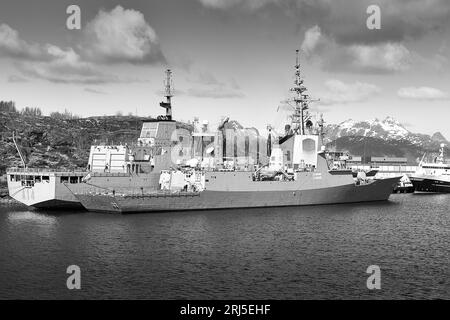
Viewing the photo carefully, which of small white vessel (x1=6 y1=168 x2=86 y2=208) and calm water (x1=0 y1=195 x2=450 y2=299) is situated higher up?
small white vessel (x1=6 y1=168 x2=86 y2=208)

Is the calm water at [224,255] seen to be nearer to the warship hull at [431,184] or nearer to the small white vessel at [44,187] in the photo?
the small white vessel at [44,187]

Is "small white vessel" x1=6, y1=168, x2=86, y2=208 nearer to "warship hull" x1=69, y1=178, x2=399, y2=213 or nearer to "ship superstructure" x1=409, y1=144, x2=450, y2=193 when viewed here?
"warship hull" x1=69, y1=178, x2=399, y2=213

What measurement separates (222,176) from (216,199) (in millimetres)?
2188

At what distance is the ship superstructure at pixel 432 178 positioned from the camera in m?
72.4

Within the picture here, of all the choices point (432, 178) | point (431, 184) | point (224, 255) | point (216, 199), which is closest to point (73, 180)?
point (216, 199)

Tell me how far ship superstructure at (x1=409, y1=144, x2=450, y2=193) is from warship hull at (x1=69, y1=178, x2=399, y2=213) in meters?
28.0

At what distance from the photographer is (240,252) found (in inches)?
1049

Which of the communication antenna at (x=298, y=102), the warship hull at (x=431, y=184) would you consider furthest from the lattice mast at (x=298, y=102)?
the warship hull at (x=431, y=184)

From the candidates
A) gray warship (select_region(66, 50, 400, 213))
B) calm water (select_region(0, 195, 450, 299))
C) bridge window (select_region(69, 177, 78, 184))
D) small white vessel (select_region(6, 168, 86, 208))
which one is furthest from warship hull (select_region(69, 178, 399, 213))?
bridge window (select_region(69, 177, 78, 184))

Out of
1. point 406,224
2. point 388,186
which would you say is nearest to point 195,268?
point 406,224

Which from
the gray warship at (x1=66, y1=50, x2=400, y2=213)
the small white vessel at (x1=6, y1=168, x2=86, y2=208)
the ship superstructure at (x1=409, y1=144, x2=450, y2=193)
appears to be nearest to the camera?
the gray warship at (x1=66, y1=50, x2=400, y2=213)

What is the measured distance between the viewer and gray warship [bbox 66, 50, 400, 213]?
137 ft

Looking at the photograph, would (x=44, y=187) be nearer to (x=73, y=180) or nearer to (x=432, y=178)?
(x=73, y=180)

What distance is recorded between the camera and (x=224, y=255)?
25969mm
